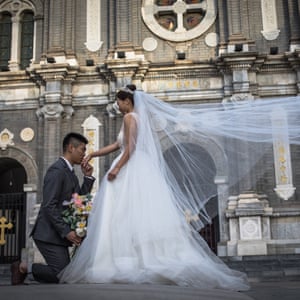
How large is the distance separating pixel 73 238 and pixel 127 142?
1.15m

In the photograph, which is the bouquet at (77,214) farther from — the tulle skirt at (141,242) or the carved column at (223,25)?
the carved column at (223,25)

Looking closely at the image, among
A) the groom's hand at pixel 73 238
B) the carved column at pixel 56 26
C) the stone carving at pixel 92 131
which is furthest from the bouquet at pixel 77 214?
the carved column at pixel 56 26

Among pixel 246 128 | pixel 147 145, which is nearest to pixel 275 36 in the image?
pixel 246 128

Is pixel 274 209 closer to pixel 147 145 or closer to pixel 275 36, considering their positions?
pixel 275 36

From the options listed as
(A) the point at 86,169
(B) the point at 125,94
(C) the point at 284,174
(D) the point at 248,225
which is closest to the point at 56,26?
(C) the point at 284,174

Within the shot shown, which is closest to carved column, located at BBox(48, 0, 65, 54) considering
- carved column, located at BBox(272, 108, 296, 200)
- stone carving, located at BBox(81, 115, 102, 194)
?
stone carving, located at BBox(81, 115, 102, 194)

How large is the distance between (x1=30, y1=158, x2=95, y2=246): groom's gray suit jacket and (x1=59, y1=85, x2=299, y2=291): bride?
0.28 m

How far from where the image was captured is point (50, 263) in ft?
16.0

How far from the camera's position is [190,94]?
50.9 feet

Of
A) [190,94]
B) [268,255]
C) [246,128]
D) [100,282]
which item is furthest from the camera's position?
[190,94]

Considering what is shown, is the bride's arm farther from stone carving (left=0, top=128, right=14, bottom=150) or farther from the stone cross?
stone carving (left=0, top=128, right=14, bottom=150)

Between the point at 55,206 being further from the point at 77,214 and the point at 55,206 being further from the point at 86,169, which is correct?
the point at 86,169

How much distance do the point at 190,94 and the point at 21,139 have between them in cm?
524

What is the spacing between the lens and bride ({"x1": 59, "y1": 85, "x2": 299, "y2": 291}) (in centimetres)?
480
